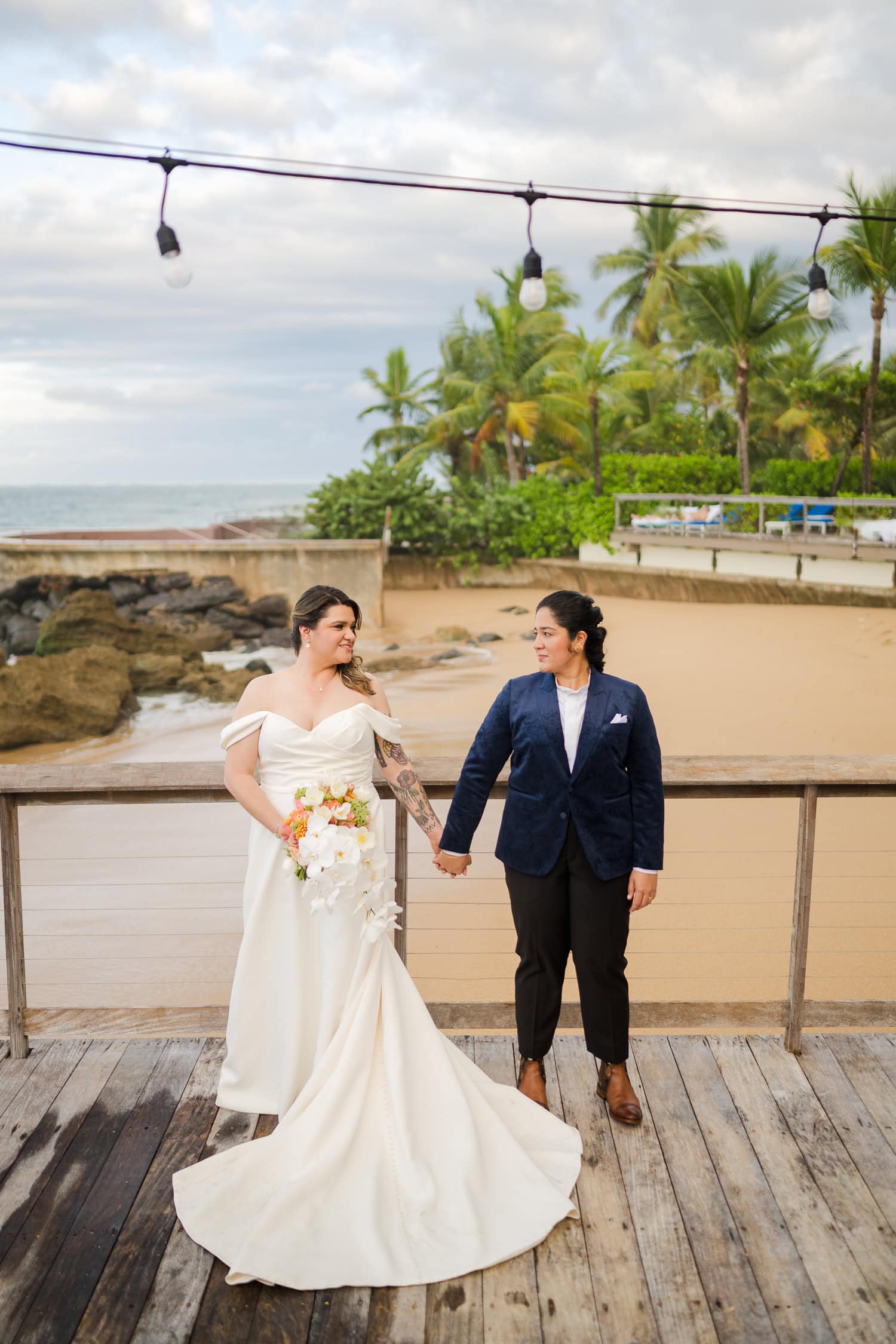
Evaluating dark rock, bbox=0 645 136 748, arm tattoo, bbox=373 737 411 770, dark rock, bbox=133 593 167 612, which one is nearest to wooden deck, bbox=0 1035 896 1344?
arm tattoo, bbox=373 737 411 770

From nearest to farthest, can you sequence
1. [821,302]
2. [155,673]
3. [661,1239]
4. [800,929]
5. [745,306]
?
1. [661,1239]
2. [800,929]
3. [821,302]
4. [155,673]
5. [745,306]

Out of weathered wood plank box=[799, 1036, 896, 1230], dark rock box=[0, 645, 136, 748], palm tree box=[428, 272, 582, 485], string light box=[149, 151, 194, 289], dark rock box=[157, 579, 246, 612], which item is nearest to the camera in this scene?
weathered wood plank box=[799, 1036, 896, 1230]

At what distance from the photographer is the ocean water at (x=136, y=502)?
225 ft

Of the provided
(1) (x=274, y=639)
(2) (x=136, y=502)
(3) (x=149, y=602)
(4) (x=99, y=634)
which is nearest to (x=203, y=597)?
(3) (x=149, y=602)

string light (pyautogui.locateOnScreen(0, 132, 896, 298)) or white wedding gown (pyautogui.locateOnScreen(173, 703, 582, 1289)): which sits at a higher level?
string light (pyautogui.locateOnScreen(0, 132, 896, 298))

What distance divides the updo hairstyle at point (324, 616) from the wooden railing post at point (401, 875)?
452mm

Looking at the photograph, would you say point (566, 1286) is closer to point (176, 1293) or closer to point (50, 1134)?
point (176, 1293)

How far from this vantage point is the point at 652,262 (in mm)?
31266

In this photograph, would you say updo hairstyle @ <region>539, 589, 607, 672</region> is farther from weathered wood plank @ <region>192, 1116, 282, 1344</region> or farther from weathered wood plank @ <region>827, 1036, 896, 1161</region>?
weathered wood plank @ <region>192, 1116, 282, 1344</region>

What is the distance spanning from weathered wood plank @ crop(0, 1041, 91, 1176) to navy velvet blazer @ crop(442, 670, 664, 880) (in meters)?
1.29

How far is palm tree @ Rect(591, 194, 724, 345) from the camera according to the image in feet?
99.7

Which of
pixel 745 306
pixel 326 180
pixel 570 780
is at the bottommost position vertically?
pixel 570 780

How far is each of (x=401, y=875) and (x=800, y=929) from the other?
119cm

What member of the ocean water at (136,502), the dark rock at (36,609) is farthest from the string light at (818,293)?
the ocean water at (136,502)
